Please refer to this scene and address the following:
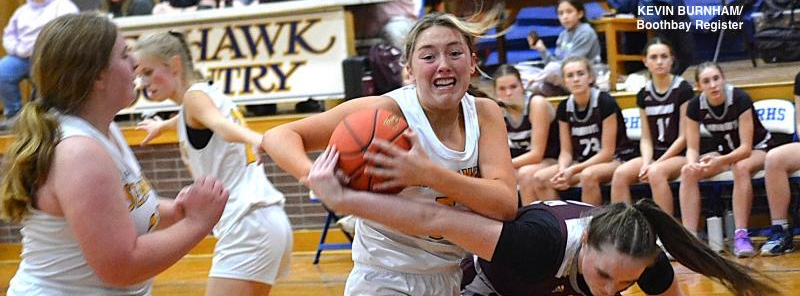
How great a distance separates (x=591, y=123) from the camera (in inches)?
277

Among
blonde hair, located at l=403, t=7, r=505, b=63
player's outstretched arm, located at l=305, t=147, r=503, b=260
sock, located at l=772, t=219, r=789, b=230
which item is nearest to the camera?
player's outstretched arm, located at l=305, t=147, r=503, b=260

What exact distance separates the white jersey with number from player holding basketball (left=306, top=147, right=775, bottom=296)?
48 cm

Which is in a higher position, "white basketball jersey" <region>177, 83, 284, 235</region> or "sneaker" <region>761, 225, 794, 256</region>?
"white basketball jersey" <region>177, 83, 284, 235</region>

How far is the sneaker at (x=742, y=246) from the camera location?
21.3 feet

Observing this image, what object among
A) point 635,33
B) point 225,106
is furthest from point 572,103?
point 225,106

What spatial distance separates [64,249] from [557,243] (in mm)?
1348

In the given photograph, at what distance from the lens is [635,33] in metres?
7.91

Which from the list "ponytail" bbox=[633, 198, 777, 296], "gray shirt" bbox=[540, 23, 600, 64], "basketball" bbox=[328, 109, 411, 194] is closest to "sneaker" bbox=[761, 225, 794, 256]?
"gray shirt" bbox=[540, 23, 600, 64]

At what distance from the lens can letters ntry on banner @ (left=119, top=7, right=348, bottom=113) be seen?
820 cm

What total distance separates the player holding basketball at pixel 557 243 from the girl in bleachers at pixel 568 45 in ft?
13.9

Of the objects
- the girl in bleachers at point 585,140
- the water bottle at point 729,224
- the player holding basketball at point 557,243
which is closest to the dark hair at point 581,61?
the girl in bleachers at point 585,140

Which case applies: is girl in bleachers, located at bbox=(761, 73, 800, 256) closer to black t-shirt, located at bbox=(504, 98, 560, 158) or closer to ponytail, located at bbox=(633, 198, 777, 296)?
black t-shirt, located at bbox=(504, 98, 560, 158)

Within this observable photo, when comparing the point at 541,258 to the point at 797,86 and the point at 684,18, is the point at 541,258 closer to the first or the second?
the point at 797,86

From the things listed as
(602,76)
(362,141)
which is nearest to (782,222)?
(602,76)
